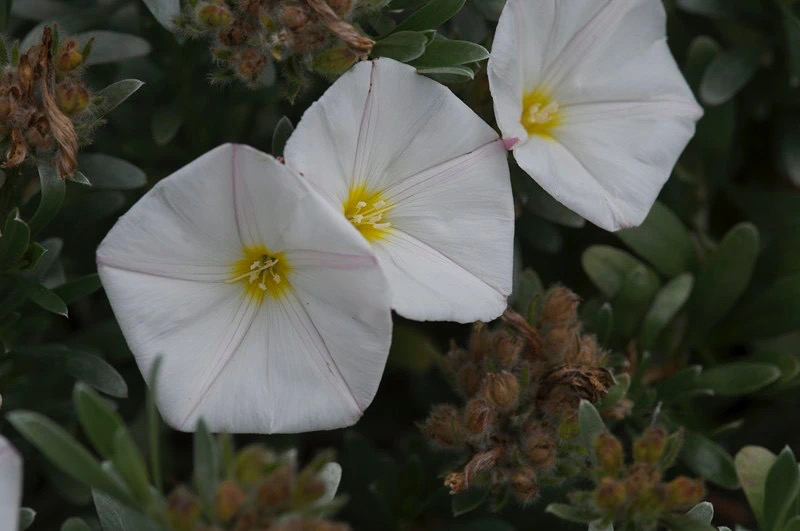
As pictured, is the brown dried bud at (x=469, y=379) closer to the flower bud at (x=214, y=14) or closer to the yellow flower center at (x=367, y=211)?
the yellow flower center at (x=367, y=211)

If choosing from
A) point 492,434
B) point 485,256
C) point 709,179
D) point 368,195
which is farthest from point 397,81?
point 709,179

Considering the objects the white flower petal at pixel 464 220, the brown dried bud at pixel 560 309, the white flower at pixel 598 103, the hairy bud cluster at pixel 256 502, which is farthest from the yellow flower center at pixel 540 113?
the hairy bud cluster at pixel 256 502

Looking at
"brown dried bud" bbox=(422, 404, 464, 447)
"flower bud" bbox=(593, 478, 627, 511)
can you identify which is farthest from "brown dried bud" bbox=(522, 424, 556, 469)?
"flower bud" bbox=(593, 478, 627, 511)

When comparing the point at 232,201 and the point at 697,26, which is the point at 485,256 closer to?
the point at 232,201

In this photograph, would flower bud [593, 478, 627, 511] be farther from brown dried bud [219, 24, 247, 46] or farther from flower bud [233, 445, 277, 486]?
brown dried bud [219, 24, 247, 46]

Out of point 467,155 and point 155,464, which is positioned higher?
point 467,155

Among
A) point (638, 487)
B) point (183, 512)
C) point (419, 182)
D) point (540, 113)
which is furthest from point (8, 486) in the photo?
point (540, 113)
